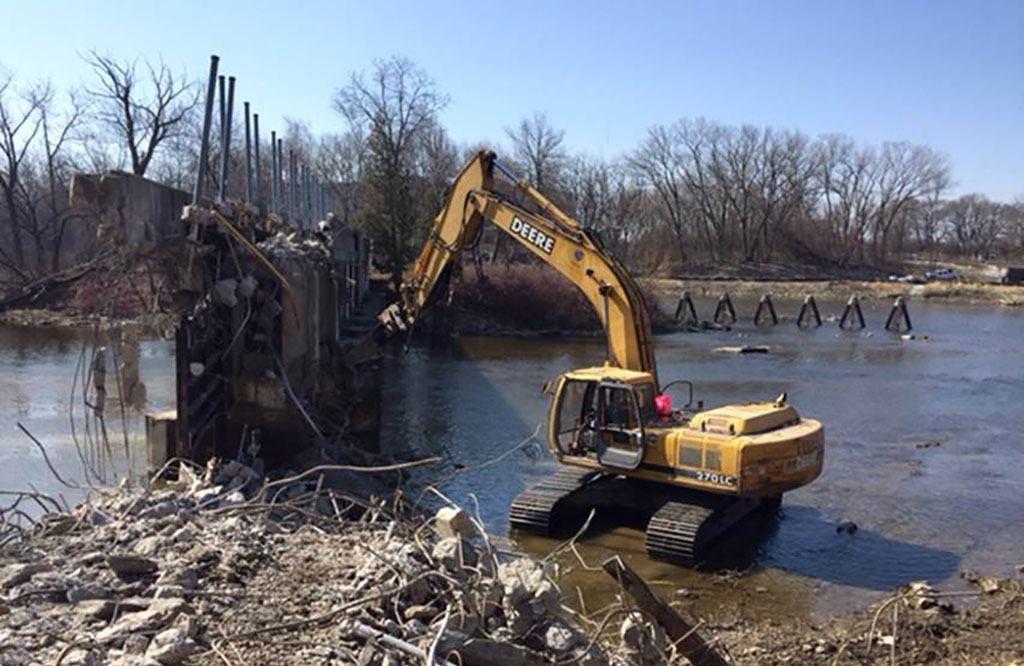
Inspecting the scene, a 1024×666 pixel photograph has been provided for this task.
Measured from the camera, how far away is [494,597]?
5.87m

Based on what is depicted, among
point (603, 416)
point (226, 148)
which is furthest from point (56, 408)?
point (603, 416)

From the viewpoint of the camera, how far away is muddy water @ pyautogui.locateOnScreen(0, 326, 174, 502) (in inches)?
589

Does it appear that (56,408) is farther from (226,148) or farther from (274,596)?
(274,596)

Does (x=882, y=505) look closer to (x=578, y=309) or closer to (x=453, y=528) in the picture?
(x=453, y=528)

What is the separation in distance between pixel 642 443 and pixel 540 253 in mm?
3956

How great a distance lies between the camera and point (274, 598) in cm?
584

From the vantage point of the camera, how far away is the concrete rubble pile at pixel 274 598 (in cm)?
512

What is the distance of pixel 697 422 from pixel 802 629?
301cm

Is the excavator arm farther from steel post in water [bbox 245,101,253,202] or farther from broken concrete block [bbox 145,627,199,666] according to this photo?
broken concrete block [bbox 145,627,199,666]

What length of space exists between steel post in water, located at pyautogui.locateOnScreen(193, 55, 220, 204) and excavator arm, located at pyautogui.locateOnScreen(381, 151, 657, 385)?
4.52 metres

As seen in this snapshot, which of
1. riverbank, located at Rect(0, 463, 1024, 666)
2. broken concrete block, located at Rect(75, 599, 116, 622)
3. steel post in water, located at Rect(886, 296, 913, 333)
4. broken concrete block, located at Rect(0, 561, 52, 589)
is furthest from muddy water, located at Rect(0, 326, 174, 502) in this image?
steel post in water, located at Rect(886, 296, 913, 333)

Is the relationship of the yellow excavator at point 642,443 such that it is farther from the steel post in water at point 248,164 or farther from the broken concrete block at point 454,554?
the steel post in water at point 248,164

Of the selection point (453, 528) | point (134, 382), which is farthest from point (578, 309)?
point (453, 528)

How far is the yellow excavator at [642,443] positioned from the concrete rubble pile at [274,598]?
4944 mm
